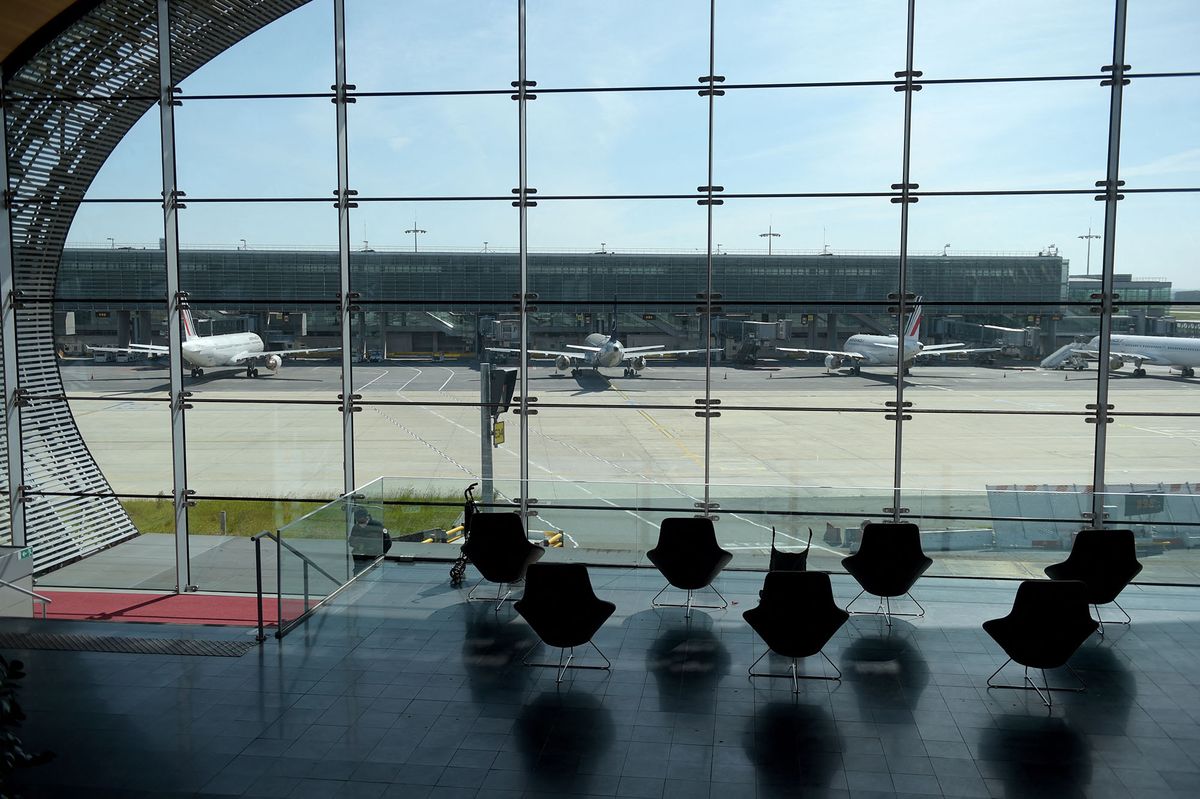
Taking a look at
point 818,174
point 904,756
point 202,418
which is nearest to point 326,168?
point 202,418

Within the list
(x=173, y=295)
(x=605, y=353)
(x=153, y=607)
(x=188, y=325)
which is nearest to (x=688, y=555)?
(x=605, y=353)

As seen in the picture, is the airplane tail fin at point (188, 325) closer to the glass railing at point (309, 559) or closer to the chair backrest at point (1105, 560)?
the glass railing at point (309, 559)

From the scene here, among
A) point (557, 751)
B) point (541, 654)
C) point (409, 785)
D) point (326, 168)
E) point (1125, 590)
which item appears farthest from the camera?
point (326, 168)

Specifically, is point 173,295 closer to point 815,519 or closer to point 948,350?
point 815,519

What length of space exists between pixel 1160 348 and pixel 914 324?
1.89 metres

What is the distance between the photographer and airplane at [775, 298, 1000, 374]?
758 cm

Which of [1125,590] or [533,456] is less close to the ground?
[533,456]

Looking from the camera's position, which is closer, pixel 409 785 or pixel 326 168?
pixel 409 785

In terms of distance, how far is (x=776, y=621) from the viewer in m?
5.02

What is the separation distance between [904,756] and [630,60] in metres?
5.62

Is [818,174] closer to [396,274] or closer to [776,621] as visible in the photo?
[396,274]

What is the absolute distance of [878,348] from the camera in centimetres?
767

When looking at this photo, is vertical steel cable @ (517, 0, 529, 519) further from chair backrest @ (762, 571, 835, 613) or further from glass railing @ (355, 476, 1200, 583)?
chair backrest @ (762, 571, 835, 613)

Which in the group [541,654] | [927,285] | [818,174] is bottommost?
[541,654]
